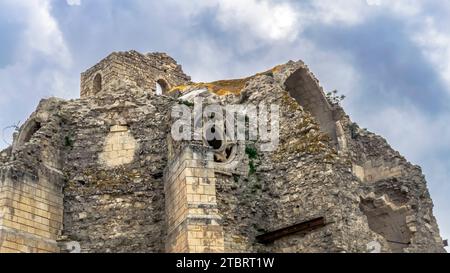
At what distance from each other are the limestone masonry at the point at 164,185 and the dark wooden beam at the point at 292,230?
22 mm

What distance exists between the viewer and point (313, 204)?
16.1 metres

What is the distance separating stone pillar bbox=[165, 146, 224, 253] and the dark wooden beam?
1753 millimetres

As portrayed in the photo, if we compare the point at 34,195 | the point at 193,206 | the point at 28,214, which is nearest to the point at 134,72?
the point at 34,195

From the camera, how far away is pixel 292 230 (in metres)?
16.1

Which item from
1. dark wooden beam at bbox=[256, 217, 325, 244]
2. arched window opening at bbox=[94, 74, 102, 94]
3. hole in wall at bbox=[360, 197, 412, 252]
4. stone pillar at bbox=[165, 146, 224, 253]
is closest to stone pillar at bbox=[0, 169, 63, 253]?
stone pillar at bbox=[165, 146, 224, 253]

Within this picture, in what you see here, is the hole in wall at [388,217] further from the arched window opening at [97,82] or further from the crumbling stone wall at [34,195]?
the arched window opening at [97,82]

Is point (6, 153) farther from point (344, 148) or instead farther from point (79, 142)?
point (344, 148)

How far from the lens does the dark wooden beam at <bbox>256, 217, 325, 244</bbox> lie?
1580 cm

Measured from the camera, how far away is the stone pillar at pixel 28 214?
15.2 meters

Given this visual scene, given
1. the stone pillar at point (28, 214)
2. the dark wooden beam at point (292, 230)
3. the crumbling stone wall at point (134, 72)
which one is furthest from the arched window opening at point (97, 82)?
the dark wooden beam at point (292, 230)

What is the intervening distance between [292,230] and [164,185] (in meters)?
2.98

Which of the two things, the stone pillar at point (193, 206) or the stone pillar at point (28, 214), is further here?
the stone pillar at point (28, 214)

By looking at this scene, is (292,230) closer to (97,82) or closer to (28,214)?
(28,214)
